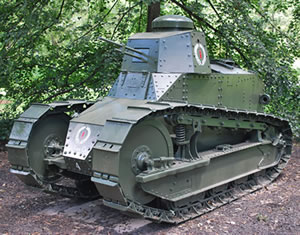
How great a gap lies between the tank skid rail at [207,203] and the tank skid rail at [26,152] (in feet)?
5.30

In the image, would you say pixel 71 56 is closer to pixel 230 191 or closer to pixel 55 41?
pixel 55 41

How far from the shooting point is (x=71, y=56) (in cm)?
1172

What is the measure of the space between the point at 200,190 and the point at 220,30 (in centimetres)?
579

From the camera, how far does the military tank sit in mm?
6137

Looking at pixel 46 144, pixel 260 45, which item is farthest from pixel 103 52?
pixel 46 144

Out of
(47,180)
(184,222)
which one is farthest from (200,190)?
(47,180)

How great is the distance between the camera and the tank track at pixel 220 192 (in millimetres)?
6266

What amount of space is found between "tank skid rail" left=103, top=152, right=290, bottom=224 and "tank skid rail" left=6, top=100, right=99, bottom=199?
5.30ft

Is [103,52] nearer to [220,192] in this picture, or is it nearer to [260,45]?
[260,45]

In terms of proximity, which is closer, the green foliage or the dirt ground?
the dirt ground

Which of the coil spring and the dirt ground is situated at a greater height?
the coil spring

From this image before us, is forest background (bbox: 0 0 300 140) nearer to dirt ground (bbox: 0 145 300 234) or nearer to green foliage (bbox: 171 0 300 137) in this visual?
green foliage (bbox: 171 0 300 137)

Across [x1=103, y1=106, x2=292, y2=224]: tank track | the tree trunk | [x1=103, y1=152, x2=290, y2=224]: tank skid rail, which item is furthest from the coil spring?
the tree trunk

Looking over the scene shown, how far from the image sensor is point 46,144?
24.7 feet
